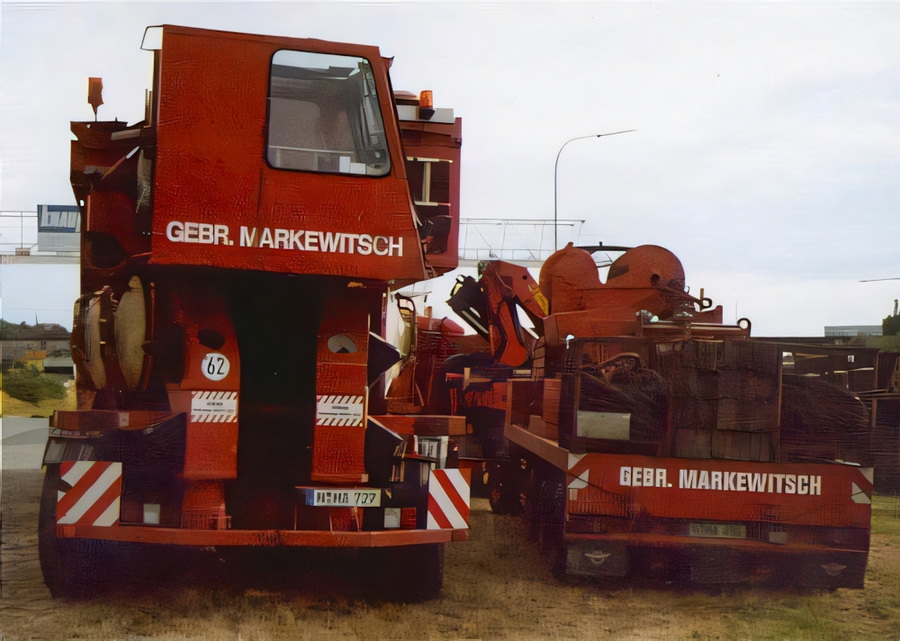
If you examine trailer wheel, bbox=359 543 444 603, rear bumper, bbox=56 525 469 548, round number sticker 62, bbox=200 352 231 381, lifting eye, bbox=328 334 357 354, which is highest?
lifting eye, bbox=328 334 357 354

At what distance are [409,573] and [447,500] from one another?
0.58 m

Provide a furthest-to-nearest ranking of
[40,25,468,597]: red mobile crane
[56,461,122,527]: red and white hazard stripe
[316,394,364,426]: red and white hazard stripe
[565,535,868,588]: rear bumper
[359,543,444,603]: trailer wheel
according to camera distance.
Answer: [565,535,868,588]: rear bumper, [359,543,444,603]: trailer wheel, [316,394,364,426]: red and white hazard stripe, [56,461,122,527]: red and white hazard stripe, [40,25,468,597]: red mobile crane

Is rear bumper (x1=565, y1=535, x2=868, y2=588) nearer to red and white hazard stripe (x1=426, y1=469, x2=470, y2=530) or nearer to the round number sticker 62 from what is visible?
red and white hazard stripe (x1=426, y1=469, x2=470, y2=530)

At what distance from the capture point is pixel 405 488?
659cm

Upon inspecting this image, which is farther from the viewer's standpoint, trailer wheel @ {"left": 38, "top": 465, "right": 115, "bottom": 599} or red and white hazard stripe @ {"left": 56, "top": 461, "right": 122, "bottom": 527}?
trailer wheel @ {"left": 38, "top": 465, "right": 115, "bottom": 599}

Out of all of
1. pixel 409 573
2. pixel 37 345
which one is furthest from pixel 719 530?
pixel 37 345

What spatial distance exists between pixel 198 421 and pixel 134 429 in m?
0.42

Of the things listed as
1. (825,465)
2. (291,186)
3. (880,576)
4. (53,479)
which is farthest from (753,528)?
(53,479)

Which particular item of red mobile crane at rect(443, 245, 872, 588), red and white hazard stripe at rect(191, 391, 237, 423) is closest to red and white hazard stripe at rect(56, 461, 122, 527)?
red and white hazard stripe at rect(191, 391, 237, 423)

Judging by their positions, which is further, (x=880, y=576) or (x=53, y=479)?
(x=880, y=576)

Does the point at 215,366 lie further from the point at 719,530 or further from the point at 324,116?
the point at 719,530

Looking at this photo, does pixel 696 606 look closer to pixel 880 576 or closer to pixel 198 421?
pixel 880 576

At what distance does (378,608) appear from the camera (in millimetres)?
6629

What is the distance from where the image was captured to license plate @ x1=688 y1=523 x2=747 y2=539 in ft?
23.4
